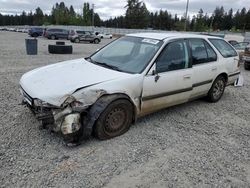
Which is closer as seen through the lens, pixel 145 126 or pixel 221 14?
pixel 145 126

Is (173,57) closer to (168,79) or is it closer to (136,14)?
(168,79)

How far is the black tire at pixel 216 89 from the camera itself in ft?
18.4

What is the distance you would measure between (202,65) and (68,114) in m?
2.99

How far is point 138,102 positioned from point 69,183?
5.49 feet

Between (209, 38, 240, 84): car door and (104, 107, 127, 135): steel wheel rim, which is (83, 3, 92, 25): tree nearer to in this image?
(209, 38, 240, 84): car door

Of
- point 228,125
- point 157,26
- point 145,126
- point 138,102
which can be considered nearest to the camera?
point 138,102

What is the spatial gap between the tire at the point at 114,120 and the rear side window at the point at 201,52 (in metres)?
1.85

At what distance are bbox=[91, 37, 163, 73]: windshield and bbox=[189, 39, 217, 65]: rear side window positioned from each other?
3.02 ft

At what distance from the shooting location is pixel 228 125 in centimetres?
455

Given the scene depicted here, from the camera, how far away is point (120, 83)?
3613 mm

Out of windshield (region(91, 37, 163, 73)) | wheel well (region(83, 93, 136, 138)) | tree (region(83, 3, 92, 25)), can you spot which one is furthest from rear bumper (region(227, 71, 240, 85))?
tree (region(83, 3, 92, 25))

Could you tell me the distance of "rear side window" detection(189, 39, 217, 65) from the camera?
15.9 feet

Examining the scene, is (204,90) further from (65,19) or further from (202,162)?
(65,19)

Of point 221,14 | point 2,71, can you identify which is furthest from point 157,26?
point 2,71
